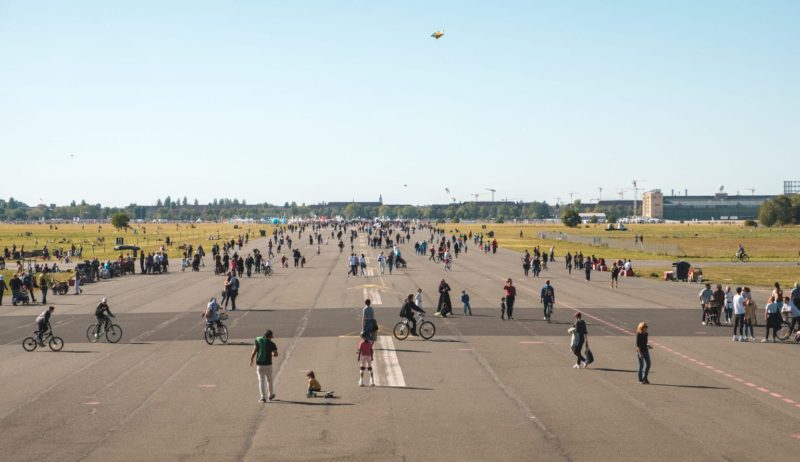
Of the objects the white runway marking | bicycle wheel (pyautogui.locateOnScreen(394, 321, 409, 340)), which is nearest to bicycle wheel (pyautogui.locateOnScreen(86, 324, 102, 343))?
the white runway marking

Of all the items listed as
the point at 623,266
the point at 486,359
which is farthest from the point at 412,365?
the point at 623,266

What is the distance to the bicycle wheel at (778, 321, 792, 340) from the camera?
2738 centimetres

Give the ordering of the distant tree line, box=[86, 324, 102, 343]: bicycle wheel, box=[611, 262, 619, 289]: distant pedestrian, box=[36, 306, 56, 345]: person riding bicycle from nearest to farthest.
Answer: box=[36, 306, 56, 345]: person riding bicycle < box=[86, 324, 102, 343]: bicycle wheel < box=[611, 262, 619, 289]: distant pedestrian < the distant tree line

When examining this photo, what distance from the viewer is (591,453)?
45.0 feet

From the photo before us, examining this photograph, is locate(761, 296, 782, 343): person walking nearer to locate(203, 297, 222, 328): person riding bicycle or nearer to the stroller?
locate(203, 297, 222, 328): person riding bicycle

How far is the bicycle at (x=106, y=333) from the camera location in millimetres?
27578

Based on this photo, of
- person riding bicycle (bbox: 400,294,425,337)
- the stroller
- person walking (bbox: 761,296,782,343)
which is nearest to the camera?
person walking (bbox: 761,296,782,343)

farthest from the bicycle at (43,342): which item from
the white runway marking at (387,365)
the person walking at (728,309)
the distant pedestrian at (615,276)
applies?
the distant pedestrian at (615,276)

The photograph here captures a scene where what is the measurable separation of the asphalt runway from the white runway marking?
10cm

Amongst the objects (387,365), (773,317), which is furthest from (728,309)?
(387,365)

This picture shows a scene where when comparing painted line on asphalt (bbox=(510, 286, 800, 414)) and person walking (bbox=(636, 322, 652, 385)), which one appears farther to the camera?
person walking (bbox=(636, 322, 652, 385))

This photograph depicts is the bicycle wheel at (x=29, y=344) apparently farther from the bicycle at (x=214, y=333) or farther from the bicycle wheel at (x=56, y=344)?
the bicycle at (x=214, y=333)

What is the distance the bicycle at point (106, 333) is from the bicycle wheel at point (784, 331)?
904 inches

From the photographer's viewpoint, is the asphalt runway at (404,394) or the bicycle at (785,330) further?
the bicycle at (785,330)
